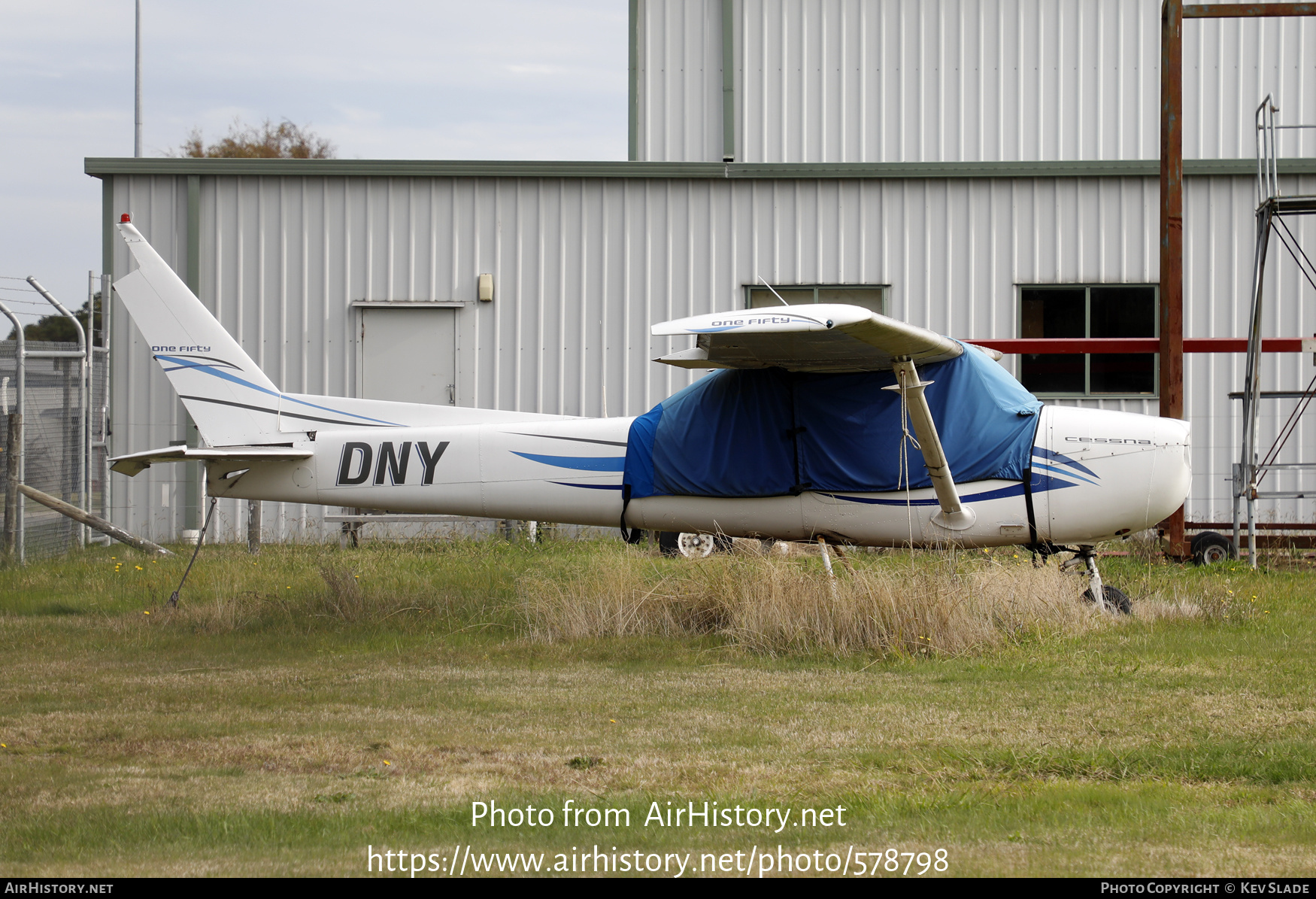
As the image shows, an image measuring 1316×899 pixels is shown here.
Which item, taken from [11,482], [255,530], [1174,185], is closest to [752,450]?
[1174,185]

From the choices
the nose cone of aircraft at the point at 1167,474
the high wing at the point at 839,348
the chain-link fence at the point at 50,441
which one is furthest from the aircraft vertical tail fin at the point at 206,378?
the nose cone of aircraft at the point at 1167,474

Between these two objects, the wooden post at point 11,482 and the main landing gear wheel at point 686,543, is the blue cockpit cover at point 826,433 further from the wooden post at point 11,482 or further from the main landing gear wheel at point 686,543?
the wooden post at point 11,482

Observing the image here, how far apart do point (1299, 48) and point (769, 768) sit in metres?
19.2

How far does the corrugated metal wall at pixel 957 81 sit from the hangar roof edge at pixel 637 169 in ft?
14.2

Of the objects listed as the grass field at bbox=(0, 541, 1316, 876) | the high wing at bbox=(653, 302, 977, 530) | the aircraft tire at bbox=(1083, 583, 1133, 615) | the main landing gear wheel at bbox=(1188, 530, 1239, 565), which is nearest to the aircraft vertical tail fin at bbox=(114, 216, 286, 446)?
the grass field at bbox=(0, 541, 1316, 876)

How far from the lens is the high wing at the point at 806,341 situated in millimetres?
6691

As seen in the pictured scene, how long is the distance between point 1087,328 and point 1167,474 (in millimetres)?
7797

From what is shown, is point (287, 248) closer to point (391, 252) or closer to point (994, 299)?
point (391, 252)

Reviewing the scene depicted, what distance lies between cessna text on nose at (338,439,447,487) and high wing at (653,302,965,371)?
2.11m

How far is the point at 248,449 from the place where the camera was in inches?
344

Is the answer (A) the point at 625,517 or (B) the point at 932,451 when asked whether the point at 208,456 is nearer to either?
(A) the point at 625,517

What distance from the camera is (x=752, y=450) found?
824 centimetres

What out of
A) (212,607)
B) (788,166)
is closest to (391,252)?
(788,166)

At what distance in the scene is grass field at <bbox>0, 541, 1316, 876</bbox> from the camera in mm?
3795
